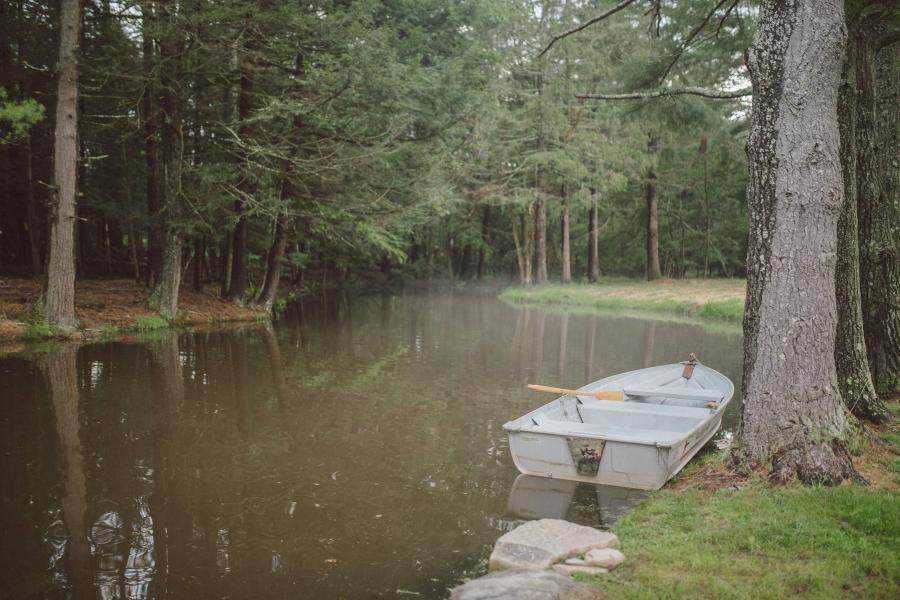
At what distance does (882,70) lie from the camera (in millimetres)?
7844

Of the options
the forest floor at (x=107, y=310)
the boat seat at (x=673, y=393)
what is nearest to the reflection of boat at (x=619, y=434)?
the boat seat at (x=673, y=393)

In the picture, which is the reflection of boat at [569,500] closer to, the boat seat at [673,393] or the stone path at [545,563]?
the stone path at [545,563]

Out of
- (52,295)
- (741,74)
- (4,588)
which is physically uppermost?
(741,74)

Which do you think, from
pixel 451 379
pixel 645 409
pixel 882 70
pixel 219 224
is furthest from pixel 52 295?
pixel 882 70

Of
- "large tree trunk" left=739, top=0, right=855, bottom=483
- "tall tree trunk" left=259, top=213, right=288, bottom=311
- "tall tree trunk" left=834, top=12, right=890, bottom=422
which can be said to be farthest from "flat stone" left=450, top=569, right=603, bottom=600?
"tall tree trunk" left=259, top=213, right=288, bottom=311

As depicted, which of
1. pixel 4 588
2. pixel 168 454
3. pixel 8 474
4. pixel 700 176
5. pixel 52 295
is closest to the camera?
pixel 4 588

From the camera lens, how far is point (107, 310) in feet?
52.5

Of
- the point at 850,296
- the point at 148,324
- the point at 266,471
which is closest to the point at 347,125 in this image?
the point at 148,324

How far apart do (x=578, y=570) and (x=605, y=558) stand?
0.24 meters

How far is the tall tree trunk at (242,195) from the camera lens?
1661 cm

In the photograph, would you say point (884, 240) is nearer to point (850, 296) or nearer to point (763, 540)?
point (850, 296)

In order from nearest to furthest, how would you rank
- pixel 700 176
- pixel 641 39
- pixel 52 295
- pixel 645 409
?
pixel 645 409, pixel 52 295, pixel 641 39, pixel 700 176

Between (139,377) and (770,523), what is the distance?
9424mm

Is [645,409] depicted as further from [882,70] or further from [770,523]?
[882,70]
